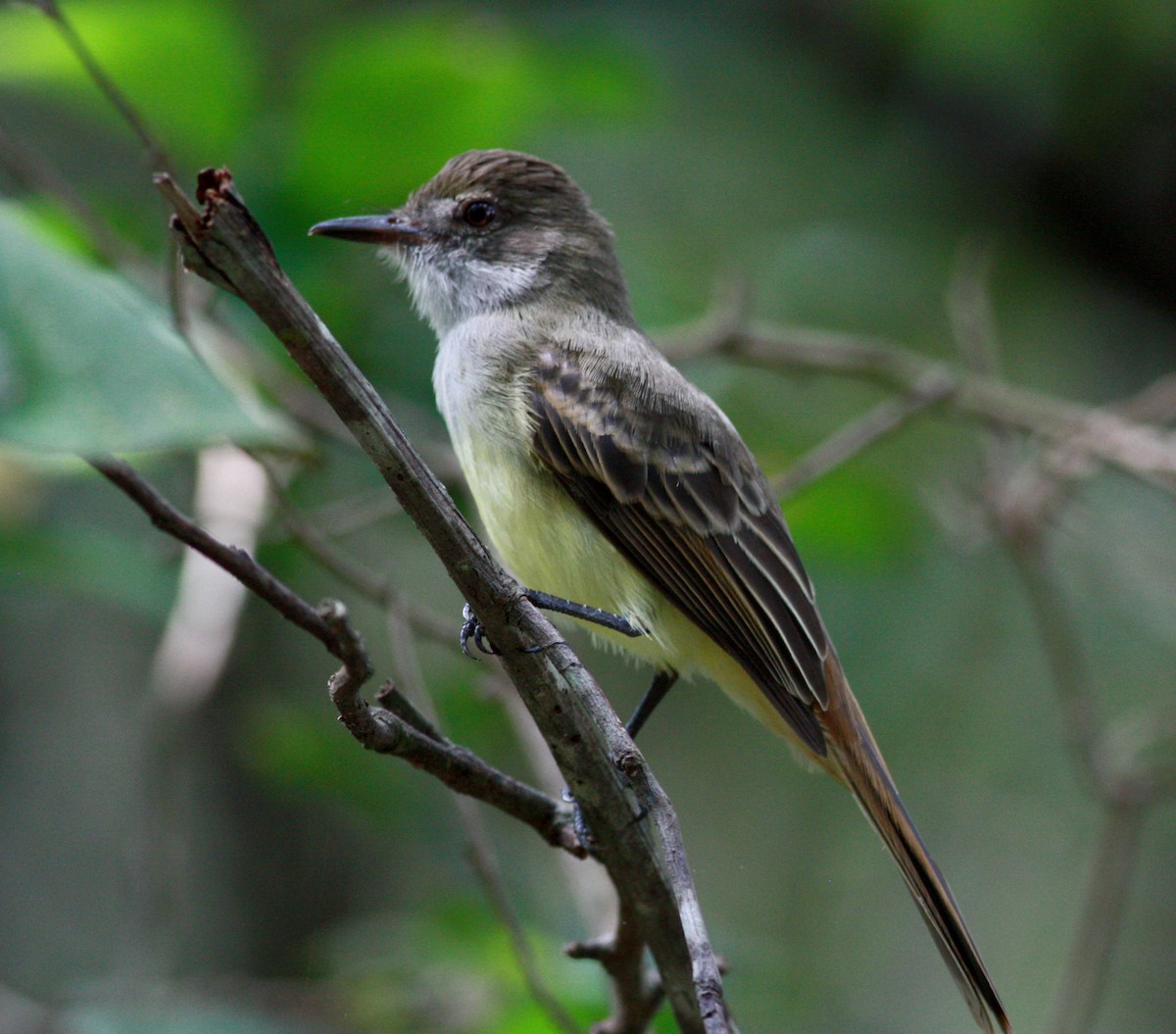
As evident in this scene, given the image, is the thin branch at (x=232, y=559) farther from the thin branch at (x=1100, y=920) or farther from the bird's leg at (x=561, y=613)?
the thin branch at (x=1100, y=920)

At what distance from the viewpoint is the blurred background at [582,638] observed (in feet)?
11.9

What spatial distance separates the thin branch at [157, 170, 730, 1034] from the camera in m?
1.69

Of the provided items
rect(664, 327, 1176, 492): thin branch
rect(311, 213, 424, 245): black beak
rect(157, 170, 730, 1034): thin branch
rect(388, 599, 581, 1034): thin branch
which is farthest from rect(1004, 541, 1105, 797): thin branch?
rect(157, 170, 730, 1034): thin branch

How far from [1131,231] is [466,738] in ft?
10.7

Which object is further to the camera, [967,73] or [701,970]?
[967,73]

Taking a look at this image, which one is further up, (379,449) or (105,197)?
(105,197)

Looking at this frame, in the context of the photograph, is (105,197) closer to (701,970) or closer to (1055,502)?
(1055,502)

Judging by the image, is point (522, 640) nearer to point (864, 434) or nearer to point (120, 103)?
point (120, 103)

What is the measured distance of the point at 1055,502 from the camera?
435 cm

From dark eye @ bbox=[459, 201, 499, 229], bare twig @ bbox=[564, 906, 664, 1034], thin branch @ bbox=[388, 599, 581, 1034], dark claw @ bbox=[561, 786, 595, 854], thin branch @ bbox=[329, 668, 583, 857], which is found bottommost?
bare twig @ bbox=[564, 906, 664, 1034]

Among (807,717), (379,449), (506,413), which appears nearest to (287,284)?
(379,449)

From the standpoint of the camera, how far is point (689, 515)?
3244mm

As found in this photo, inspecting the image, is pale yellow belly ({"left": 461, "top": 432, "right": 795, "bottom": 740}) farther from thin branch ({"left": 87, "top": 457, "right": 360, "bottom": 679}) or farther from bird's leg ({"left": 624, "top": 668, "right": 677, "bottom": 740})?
thin branch ({"left": 87, "top": 457, "right": 360, "bottom": 679})

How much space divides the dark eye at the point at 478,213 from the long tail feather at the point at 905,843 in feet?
5.06
